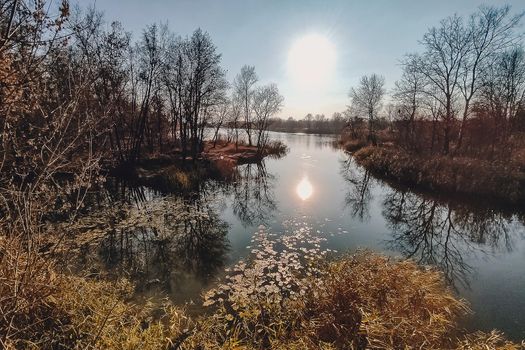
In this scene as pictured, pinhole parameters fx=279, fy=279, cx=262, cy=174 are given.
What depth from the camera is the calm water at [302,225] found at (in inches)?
275

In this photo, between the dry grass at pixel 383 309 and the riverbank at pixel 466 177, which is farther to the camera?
the riverbank at pixel 466 177

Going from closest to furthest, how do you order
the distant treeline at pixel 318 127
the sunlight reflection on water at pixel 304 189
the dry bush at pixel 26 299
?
1. the dry bush at pixel 26 299
2. the sunlight reflection on water at pixel 304 189
3. the distant treeline at pixel 318 127

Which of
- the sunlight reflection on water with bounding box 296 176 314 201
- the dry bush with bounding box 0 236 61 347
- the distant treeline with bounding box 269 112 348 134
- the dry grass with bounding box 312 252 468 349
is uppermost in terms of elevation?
the distant treeline with bounding box 269 112 348 134

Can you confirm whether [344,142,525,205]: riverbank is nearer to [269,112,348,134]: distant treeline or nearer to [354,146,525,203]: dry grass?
[354,146,525,203]: dry grass

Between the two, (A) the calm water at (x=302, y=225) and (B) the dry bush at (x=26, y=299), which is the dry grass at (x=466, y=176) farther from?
(B) the dry bush at (x=26, y=299)

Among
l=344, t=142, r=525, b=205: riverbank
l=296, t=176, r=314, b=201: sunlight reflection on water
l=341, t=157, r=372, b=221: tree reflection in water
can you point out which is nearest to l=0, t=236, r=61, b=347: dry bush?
l=341, t=157, r=372, b=221: tree reflection in water

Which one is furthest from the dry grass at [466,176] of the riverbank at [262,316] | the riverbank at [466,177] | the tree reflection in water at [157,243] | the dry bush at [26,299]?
the dry bush at [26,299]

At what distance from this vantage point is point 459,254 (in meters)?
8.91

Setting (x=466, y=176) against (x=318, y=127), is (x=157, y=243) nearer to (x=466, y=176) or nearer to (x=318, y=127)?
(x=466, y=176)

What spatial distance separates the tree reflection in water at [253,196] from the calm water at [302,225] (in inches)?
2.4

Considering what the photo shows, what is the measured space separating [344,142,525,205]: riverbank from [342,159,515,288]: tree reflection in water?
155 cm

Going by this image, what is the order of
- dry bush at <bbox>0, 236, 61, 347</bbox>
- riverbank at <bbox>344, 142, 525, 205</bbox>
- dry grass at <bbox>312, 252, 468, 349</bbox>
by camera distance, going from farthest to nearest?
riverbank at <bbox>344, 142, 525, 205</bbox> < dry grass at <bbox>312, 252, 468, 349</bbox> < dry bush at <bbox>0, 236, 61, 347</bbox>

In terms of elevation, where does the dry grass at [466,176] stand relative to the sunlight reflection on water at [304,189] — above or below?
above

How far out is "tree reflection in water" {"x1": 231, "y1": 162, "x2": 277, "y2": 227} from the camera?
12484mm
